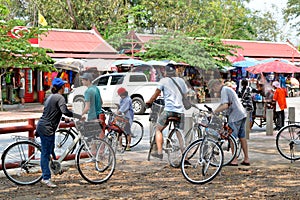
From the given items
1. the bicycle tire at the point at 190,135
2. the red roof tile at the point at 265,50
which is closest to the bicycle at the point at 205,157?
the bicycle tire at the point at 190,135

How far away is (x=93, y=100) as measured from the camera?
384 inches

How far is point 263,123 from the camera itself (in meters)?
16.7

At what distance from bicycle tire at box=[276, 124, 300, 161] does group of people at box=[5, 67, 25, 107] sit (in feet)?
61.7

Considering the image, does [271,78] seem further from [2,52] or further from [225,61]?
[2,52]

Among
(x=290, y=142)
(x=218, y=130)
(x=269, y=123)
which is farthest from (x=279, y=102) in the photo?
(x=218, y=130)

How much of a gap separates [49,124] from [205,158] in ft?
7.68

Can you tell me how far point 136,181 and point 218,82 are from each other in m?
2.41

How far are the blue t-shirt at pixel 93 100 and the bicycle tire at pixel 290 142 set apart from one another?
138 inches

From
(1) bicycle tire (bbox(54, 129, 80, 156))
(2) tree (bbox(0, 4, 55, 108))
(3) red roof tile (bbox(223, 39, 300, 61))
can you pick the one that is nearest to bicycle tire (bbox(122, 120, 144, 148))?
(1) bicycle tire (bbox(54, 129, 80, 156))

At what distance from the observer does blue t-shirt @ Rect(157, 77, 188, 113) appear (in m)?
9.23

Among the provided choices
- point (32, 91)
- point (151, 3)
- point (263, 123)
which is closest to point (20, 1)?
point (151, 3)

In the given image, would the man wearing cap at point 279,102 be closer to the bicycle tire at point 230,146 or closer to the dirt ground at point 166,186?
the bicycle tire at point 230,146

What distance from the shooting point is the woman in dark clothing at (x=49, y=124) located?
25.4ft

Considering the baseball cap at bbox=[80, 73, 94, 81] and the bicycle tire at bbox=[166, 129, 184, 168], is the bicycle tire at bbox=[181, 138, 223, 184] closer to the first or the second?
the bicycle tire at bbox=[166, 129, 184, 168]
